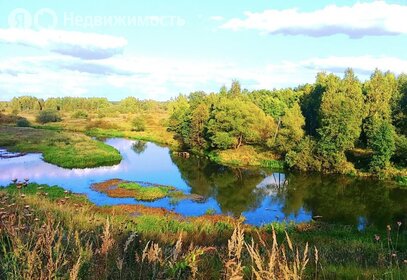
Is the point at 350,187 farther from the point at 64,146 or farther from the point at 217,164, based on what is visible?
the point at 64,146

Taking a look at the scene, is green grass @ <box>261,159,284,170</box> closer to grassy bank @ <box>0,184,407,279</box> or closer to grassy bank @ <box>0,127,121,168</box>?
grassy bank @ <box>0,127,121,168</box>

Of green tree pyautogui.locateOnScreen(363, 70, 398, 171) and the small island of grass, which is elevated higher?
green tree pyautogui.locateOnScreen(363, 70, 398, 171)

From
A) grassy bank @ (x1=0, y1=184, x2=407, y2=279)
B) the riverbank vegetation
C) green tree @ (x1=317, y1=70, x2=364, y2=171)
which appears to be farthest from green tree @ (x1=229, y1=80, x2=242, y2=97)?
grassy bank @ (x1=0, y1=184, x2=407, y2=279)

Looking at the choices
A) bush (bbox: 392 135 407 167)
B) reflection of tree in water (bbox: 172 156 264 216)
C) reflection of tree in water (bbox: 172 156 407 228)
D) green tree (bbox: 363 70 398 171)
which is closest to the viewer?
reflection of tree in water (bbox: 172 156 407 228)

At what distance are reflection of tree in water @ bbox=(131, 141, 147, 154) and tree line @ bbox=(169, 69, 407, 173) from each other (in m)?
8.31

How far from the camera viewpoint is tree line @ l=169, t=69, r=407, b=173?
153 feet

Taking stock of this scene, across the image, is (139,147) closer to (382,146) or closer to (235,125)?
(235,125)

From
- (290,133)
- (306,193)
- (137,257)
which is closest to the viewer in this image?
(137,257)

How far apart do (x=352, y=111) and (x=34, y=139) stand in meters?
51.5

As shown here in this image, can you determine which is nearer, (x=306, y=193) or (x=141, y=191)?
(x=141, y=191)

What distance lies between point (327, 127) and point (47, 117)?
292ft

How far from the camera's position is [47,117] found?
112 meters

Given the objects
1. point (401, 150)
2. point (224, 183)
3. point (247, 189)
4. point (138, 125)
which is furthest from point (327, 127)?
point (138, 125)

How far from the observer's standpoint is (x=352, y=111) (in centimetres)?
4756
